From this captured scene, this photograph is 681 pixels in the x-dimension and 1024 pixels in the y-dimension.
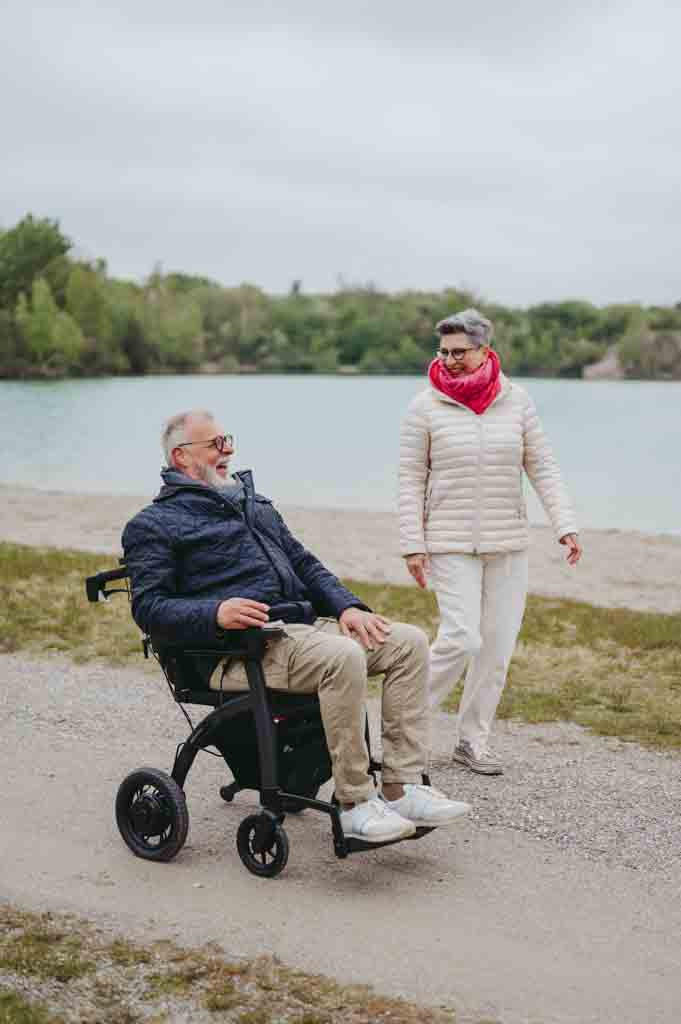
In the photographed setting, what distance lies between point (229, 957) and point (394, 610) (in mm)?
6306

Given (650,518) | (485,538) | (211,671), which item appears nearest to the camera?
(211,671)

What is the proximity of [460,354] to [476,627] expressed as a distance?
1.24 metres

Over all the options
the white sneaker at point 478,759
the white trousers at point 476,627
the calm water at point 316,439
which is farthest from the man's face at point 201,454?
the calm water at point 316,439

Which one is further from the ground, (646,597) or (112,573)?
(112,573)

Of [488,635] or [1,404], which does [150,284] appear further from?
[488,635]

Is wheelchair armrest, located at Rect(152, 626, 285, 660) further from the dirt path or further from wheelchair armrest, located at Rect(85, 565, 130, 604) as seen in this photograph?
the dirt path

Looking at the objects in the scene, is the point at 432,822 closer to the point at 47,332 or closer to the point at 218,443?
the point at 218,443

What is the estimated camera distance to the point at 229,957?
12.4 ft

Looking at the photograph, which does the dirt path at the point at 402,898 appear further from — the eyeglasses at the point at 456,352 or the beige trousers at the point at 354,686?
the eyeglasses at the point at 456,352

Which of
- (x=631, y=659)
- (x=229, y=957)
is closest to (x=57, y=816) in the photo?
(x=229, y=957)

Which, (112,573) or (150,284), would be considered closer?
(112,573)

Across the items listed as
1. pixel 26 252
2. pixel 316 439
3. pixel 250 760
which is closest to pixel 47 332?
pixel 26 252

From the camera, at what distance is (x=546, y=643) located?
29.1ft

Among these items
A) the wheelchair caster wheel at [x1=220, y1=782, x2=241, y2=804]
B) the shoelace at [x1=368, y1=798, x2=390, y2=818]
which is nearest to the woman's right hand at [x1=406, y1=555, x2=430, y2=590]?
the wheelchair caster wheel at [x1=220, y1=782, x2=241, y2=804]
